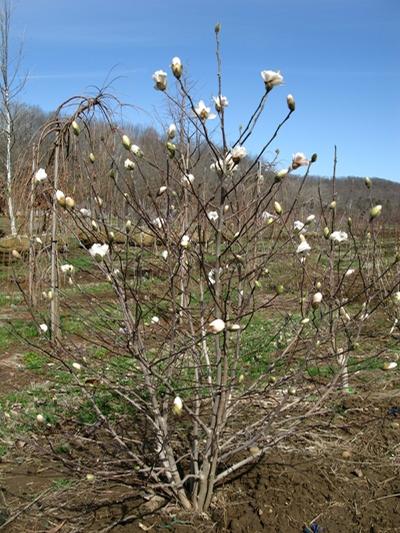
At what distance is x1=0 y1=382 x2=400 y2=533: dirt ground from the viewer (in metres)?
2.53

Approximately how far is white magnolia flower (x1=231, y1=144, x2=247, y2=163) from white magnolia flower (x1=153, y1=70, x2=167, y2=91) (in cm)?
36

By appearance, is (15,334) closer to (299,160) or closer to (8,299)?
(8,299)

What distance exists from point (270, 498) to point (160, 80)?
2.09 metres

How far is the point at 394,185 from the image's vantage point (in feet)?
184

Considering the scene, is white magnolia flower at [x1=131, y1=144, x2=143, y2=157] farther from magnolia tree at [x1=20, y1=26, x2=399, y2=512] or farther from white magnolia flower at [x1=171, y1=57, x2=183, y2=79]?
white magnolia flower at [x1=171, y1=57, x2=183, y2=79]

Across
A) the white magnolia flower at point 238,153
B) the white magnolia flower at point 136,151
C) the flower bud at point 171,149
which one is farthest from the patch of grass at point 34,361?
the white magnolia flower at point 238,153

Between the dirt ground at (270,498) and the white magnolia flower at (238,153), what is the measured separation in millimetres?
1634

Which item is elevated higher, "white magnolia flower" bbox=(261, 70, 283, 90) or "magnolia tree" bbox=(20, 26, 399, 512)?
"white magnolia flower" bbox=(261, 70, 283, 90)

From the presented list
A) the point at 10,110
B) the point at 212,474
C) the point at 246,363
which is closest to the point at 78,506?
the point at 212,474

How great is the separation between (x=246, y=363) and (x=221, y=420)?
3284mm

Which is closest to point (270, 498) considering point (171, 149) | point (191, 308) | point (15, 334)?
point (191, 308)

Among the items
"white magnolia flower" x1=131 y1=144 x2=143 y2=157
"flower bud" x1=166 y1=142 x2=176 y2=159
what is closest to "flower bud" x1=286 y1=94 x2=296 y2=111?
"flower bud" x1=166 y1=142 x2=176 y2=159

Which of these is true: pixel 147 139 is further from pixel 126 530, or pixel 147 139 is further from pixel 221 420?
pixel 126 530

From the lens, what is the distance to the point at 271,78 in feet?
5.87
